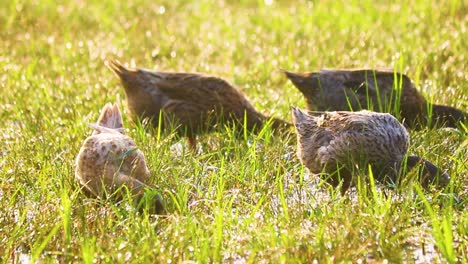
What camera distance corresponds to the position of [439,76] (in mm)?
6785

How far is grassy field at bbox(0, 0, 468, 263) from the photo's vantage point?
3.96m

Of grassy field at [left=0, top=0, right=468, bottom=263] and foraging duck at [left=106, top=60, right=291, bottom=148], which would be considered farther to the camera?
foraging duck at [left=106, top=60, right=291, bottom=148]

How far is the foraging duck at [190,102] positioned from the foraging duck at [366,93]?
40 cm

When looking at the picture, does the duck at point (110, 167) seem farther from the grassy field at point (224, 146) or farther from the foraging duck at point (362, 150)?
the foraging duck at point (362, 150)

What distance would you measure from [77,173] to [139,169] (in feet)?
1.06

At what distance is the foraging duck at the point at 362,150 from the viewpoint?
15.6 feet

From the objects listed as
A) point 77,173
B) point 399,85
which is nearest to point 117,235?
point 77,173

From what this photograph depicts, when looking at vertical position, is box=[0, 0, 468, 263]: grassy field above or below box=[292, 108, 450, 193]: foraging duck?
below

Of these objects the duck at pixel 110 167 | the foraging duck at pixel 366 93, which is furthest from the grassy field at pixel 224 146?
the foraging duck at pixel 366 93

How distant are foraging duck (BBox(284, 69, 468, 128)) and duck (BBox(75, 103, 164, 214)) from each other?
1.59 meters

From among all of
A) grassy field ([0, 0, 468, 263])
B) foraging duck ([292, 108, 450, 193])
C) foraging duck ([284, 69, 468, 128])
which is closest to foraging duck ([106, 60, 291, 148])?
grassy field ([0, 0, 468, 263])

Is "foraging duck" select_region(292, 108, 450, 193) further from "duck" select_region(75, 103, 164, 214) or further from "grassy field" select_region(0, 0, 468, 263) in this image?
"duck" select_region(75, 103, 164, 214)

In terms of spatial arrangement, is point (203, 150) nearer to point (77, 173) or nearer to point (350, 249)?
point (77, 173)

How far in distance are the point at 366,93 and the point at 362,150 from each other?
121 cm
